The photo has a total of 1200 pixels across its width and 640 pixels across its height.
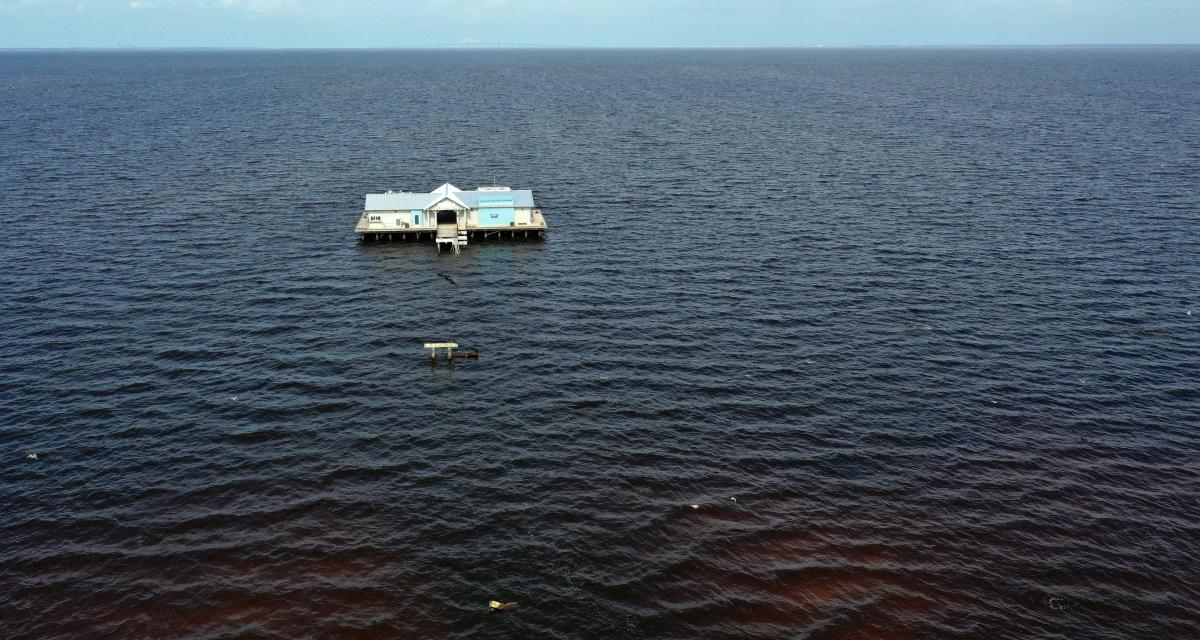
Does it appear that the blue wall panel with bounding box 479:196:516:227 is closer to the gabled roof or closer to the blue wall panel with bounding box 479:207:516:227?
the blue wall panel with bounding box 479:207:516:227

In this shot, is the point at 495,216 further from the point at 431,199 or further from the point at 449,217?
the point at 431,199

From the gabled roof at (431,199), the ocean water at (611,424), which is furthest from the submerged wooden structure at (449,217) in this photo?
the ocean water at (611,424)

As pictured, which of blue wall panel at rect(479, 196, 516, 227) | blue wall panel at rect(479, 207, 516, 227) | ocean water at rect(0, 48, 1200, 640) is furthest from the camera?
blue wall panel at rect(479, 207, 516, 227)

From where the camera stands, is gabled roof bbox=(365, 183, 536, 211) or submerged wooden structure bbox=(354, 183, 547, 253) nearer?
Result: submerged wooden structure bbox=(354, 183, 547, 253)

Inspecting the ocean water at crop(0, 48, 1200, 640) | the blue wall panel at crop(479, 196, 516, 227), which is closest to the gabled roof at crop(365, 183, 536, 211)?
the blue wall panel at crop(479, 196, 516, 227)

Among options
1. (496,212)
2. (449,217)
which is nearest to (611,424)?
(496,212)

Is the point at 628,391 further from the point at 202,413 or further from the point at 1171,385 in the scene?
the point at 1171,385

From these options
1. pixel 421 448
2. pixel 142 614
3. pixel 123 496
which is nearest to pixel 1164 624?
Answer: pixel 421 448
